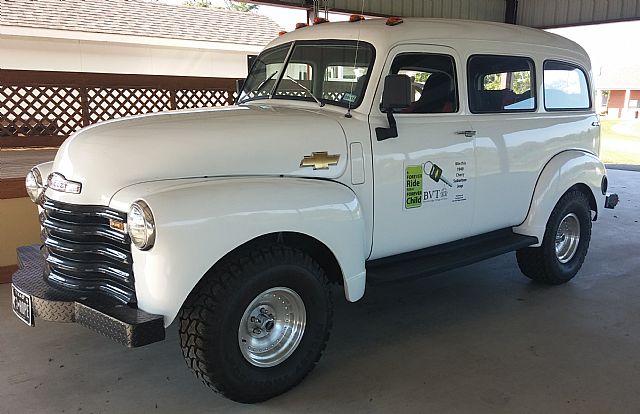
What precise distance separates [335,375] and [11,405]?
1777 mm

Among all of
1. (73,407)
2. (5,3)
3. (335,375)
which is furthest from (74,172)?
(5,3)

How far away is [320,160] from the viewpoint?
10.2 feet

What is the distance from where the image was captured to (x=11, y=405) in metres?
2.86

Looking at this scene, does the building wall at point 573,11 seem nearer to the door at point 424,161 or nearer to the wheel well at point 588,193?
the wheel well at point 588,193

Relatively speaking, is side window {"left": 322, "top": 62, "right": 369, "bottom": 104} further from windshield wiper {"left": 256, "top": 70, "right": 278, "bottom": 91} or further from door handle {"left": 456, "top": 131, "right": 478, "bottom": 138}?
door handle {"left": 456, "top": 131, "right": 478, "bottom": 138}

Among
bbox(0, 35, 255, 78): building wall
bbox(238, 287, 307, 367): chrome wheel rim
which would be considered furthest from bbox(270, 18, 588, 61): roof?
bbox(0, 35, 255, 78): building wall

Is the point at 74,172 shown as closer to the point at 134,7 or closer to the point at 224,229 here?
the point at 224,229

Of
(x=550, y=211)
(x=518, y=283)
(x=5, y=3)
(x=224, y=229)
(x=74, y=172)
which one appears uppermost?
(x=5, y=3)

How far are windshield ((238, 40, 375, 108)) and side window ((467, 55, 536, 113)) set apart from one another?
3.02 ft

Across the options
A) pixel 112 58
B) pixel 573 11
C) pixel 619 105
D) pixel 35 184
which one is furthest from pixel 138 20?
pixel 619 105

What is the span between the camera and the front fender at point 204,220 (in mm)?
2438

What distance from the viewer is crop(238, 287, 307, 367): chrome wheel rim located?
2.88 meters

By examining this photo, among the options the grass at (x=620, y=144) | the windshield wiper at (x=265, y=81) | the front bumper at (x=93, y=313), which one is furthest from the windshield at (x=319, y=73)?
the grass at (x=620, y=144)

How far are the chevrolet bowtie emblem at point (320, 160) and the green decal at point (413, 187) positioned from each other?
0.59 m
